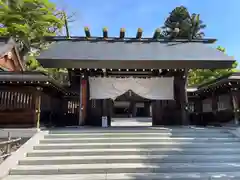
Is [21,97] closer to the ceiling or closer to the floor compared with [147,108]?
closer to the ceiling

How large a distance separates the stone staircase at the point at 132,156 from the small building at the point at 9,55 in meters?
9.97

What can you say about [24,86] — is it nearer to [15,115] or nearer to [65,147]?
[15,115]

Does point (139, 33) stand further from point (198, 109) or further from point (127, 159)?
point (127, 159)

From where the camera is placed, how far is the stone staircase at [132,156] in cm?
530

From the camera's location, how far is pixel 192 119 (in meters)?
13.3

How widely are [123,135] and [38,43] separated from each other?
15.1 meters

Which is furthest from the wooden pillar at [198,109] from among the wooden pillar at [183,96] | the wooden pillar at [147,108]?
the wooden pillar at [147,108]

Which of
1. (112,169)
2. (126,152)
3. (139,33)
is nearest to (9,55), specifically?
(139,33)

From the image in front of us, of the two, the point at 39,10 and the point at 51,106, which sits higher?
the point at 39,10

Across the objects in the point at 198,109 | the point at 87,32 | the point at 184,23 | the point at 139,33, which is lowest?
the point at 198,109

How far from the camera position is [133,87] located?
1019 centimetres

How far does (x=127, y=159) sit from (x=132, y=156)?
29 cm

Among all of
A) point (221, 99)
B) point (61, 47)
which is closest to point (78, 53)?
point (61, 47)

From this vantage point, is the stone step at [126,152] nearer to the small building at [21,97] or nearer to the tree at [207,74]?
the small building at [21,97]
